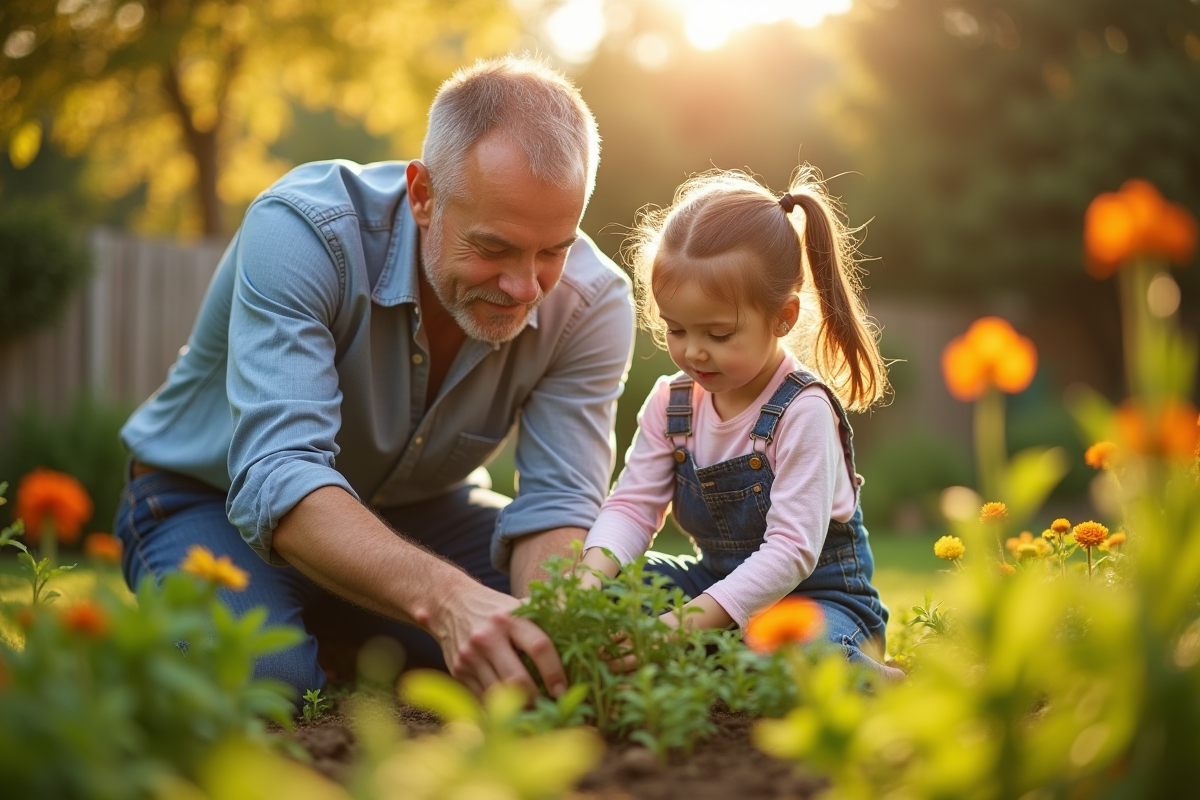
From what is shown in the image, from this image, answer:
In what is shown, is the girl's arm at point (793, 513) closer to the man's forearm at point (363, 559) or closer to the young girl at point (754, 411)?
the young girl at point (754, 411)

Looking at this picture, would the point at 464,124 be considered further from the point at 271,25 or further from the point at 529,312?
the point at 271,25

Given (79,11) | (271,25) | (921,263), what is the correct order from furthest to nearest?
(921,263) → (271,25) → (79,11)

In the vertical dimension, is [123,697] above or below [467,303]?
below

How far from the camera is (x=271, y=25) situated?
12281 millimetres

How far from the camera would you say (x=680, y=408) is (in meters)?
2.91

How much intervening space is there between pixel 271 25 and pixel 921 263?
973 cm

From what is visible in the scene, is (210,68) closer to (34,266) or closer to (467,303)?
(34,266)

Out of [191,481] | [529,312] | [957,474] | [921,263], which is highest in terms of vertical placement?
[921,263]

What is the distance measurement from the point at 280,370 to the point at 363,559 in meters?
0.62

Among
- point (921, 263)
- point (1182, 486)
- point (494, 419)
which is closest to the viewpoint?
point (1182, 486)

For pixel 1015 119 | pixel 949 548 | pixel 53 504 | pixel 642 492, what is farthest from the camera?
pixel 1015 119

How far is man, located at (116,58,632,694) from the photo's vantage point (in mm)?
2404

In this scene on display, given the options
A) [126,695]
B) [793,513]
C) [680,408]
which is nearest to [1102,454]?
[793,513]

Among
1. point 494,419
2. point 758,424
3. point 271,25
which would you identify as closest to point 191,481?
point 494,419
